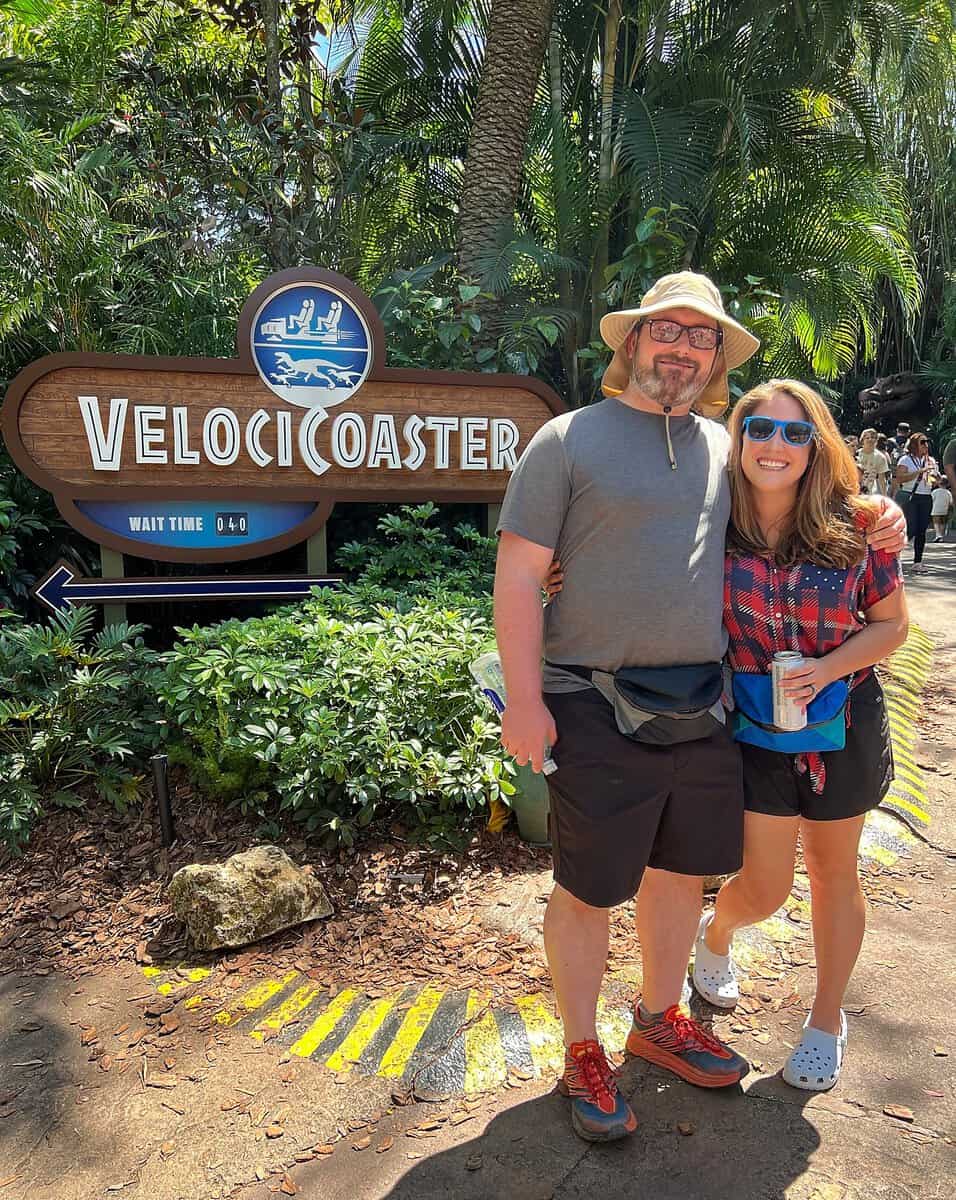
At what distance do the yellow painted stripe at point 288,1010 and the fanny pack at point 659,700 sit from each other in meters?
1.36

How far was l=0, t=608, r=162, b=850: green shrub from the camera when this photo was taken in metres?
A: 3.58

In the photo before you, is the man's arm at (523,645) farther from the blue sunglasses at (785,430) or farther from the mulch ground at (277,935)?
the mulch ground at (277,935)

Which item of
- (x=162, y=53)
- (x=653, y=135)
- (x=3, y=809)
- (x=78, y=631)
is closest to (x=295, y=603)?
(x=78, y=631)

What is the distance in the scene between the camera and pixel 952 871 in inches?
137

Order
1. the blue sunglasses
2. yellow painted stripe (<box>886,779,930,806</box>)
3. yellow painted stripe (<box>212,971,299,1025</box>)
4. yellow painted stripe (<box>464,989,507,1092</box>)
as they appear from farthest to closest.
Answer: yellow painted stripe (<box>886,779,930,806</box>) < yellow painted stripe (<box>212,971,299,1025</box>) < yellow painted stripe (<box>464,989,507,1092</box>) < the blue sunglasses

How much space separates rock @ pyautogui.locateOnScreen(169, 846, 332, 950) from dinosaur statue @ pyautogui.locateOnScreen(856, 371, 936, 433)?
20.5 meters

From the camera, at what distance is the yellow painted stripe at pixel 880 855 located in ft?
11.6

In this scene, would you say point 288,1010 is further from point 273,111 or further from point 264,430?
point 273,111

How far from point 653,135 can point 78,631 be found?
533cm

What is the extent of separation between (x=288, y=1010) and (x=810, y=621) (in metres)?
1.80

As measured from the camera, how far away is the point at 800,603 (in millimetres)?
2111

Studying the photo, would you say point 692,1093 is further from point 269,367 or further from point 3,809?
point 269,367

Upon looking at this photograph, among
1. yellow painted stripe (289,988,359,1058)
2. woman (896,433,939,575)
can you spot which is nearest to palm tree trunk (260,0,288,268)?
yellow painted stripe (289,988,359,1058)

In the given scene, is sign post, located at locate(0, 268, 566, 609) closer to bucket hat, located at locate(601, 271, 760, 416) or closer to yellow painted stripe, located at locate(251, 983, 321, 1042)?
yellow painted stripe, located at locate(251, 983, 321, 1042)
